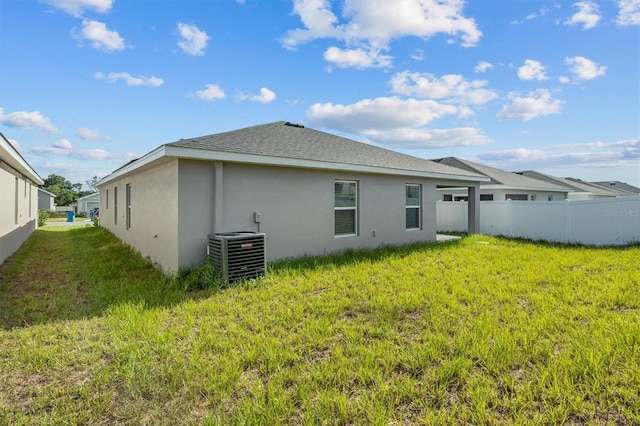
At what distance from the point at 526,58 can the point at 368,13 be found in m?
4.89

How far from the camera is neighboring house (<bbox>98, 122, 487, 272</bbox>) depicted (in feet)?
21.4

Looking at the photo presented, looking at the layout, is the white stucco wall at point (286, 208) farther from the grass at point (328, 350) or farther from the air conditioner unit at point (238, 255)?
the grass at point (328, 350)

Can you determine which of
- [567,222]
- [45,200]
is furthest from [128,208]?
[45,200]

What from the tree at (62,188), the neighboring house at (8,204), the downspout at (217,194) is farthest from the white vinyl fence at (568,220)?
the tree at (62,188)

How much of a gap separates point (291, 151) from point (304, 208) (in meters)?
1.39

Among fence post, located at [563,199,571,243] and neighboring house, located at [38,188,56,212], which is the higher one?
neighboring house, located at [38,188,56,212]

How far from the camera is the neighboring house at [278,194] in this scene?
651 cm

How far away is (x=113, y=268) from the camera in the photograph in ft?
25.4

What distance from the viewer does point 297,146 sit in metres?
8.64

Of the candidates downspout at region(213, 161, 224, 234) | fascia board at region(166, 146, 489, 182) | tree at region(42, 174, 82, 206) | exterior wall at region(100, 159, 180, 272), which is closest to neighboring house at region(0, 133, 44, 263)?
exterior wall at region(100, 159, 180, 272)

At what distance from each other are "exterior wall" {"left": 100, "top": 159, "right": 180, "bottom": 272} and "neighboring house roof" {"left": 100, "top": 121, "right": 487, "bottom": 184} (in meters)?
0.42

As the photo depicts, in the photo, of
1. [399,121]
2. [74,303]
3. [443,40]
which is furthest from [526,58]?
[74,303]

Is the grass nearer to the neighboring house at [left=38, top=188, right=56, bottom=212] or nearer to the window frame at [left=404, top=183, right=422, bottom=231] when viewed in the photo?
the window frame at [left=404, top=183, right=422, bottom=231]

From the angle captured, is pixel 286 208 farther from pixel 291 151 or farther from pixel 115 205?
pixel 115 205
